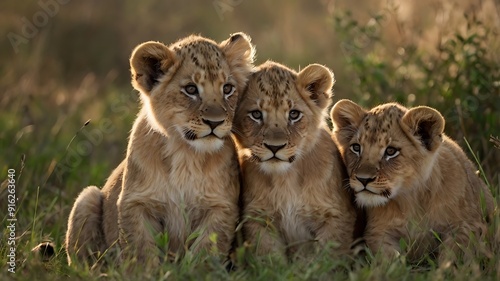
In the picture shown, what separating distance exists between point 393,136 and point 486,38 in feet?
9.09

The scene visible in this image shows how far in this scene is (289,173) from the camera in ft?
20.1

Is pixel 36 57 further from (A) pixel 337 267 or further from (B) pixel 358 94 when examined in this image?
(A) pixel 337 267

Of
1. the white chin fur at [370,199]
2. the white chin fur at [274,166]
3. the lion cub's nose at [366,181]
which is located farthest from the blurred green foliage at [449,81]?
the white chin fur at [274,166]

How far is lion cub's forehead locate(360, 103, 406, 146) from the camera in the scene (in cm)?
613

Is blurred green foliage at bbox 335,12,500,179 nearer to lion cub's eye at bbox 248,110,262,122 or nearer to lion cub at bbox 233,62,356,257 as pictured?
lion cub at bbox 233,62,356,257

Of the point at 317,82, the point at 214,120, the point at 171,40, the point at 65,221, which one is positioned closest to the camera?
the point at 214,120

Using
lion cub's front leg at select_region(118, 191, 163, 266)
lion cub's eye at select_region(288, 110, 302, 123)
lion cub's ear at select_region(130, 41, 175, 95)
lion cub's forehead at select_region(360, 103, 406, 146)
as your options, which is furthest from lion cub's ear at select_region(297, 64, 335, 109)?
lion cub's front leg at select_region(118, 191, 163, 266)

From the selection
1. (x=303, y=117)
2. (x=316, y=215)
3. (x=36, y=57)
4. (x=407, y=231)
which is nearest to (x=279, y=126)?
(x=303, y=117)

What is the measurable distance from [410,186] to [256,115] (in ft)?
3.71

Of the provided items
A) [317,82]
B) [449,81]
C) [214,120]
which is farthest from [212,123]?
[449,81]

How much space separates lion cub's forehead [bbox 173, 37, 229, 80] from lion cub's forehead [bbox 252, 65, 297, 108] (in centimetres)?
24

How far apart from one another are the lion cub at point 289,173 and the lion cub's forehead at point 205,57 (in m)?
0.25

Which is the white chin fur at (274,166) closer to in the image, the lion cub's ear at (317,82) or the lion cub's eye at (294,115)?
the lion cub's eye at (294,115)

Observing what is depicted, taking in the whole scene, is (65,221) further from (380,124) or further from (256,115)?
(380,124)
